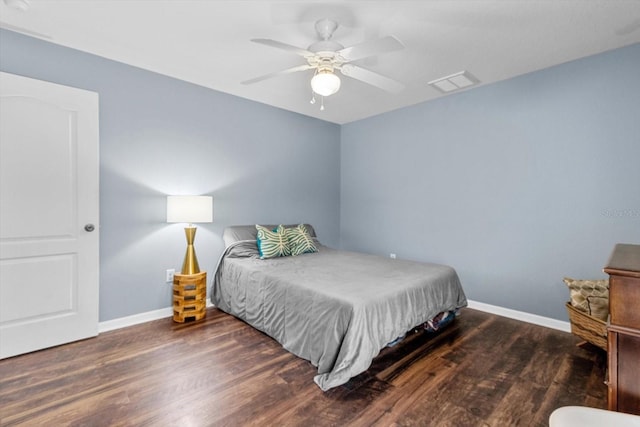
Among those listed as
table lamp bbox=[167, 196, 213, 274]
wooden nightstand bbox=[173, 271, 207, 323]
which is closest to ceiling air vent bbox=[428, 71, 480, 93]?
table lamp bbox=[167, 196, 213, 274]

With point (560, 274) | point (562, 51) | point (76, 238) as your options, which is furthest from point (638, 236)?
point (76, 238)

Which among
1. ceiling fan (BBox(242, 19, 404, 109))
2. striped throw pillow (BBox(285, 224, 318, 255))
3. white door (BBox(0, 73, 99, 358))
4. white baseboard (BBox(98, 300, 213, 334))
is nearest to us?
ceiling fan (BBox(242, 19, 404, 109))

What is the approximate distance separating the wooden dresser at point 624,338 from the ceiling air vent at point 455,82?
256 centimetres

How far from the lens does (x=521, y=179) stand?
10.0 ft

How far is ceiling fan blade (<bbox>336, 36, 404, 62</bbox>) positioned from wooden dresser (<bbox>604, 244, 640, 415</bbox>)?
1.51 metres

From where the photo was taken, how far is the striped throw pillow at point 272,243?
125 inches

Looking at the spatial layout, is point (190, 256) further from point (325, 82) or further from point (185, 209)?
point (325, 82)

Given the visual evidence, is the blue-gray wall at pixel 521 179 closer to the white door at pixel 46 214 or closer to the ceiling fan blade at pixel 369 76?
the ceiling fan blade at pixel 369 76

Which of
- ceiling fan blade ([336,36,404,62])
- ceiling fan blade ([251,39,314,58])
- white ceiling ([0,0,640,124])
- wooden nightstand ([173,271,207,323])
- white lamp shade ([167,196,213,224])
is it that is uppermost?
white ceiling ([0,0,640,124])

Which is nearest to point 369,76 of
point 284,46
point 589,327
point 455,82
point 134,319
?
point 284,46

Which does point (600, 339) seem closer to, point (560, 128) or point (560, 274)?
point (560, 274)

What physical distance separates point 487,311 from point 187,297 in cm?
322

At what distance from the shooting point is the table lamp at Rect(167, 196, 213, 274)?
2857 mm

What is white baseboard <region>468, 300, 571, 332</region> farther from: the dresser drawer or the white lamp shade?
the white lamp shade
